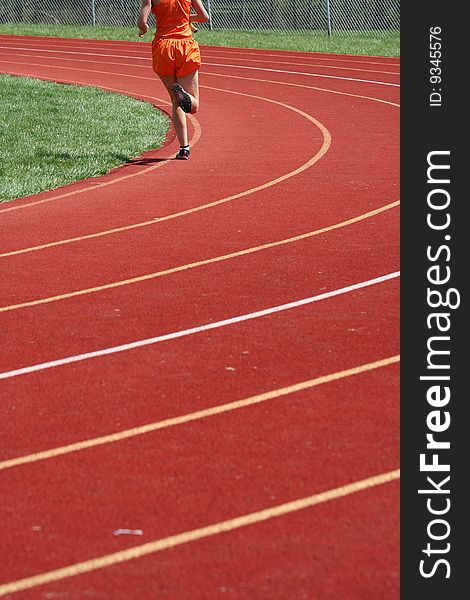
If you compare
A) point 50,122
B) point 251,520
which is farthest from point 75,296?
point 50,122

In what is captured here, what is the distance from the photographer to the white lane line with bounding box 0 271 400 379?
6434 millimetres

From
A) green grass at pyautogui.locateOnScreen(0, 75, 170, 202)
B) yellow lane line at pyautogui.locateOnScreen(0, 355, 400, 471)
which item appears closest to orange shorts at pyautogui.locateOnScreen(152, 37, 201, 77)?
green grass at pyautogui.locateOnScreen(0, 75, 170, 202)

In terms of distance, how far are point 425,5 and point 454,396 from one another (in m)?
16.3

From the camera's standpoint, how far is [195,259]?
8.55 m

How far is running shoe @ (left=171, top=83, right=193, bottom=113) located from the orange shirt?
1.70 feet

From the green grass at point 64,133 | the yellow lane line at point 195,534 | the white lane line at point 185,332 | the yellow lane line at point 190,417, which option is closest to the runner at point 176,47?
the green grass at point 64,133

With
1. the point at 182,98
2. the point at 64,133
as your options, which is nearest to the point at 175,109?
the point at 182,98

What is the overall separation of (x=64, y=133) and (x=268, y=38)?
16.2 metres

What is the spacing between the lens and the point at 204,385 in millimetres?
6016

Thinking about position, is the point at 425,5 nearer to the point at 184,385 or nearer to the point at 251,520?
the point at 184,385

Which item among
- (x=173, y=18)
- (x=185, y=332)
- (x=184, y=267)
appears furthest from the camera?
(x=173, y=18)

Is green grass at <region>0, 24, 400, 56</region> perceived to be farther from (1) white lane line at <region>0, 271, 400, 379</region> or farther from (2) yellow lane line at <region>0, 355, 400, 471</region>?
(2) yellow lane line at <region>0, 355, 400, 471</region>

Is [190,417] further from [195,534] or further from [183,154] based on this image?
[183,154]

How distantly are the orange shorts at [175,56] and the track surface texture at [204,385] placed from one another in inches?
37.1
